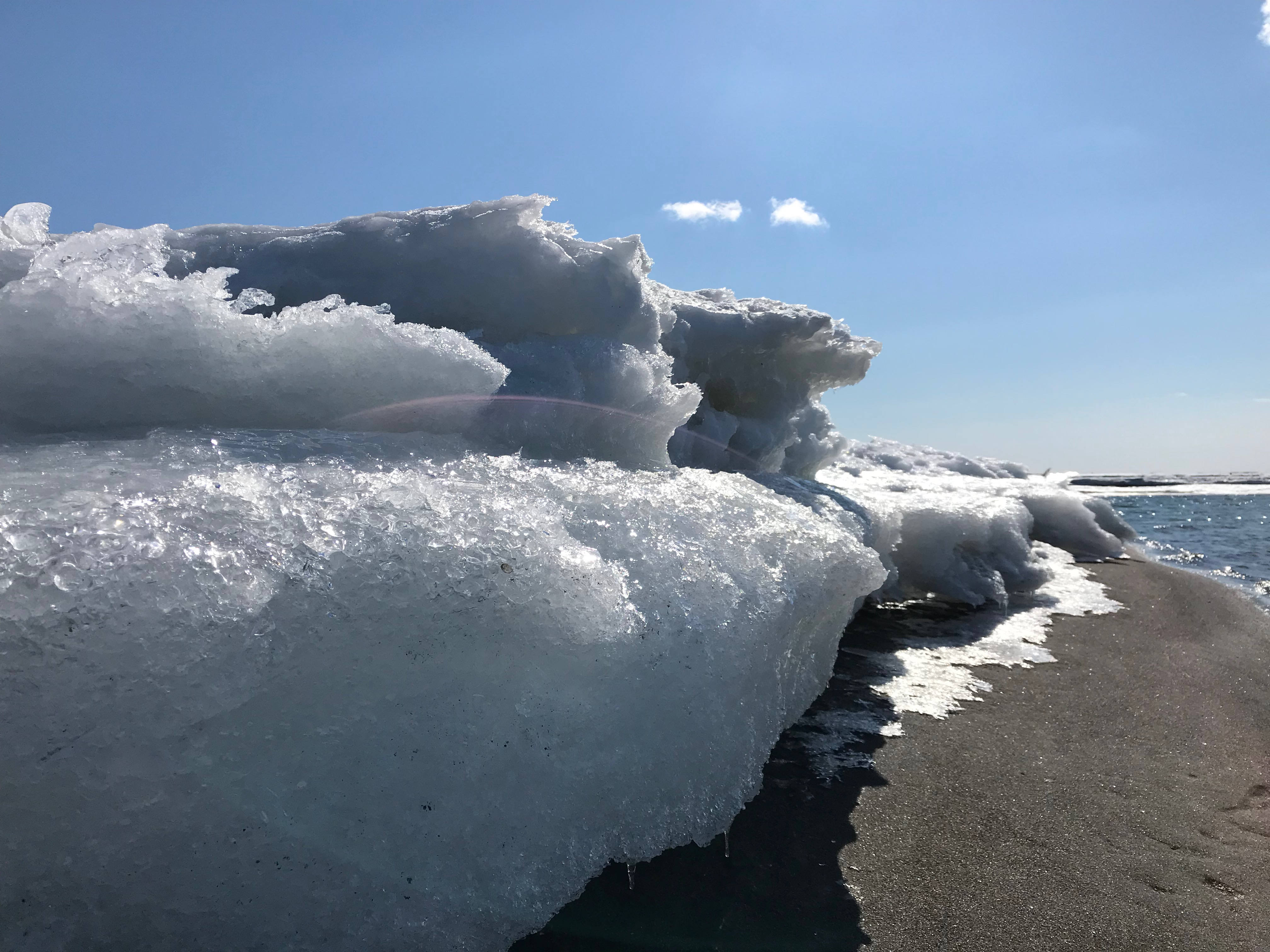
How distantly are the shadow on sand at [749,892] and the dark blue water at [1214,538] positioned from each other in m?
5.15

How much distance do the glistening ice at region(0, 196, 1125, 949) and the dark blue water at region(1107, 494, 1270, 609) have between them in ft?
18.4

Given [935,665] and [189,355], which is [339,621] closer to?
[189,355]

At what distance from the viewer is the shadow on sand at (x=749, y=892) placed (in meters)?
1.40

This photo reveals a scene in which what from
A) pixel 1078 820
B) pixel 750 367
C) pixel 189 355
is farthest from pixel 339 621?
pixel 750 367

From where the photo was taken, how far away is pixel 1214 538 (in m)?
10.8

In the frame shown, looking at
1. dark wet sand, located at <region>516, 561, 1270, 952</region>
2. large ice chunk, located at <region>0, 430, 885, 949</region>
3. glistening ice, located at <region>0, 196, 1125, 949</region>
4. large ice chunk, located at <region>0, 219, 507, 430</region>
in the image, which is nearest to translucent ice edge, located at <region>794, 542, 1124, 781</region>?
dark wet sand, located at <region>516, 561, 1270, 952</region>

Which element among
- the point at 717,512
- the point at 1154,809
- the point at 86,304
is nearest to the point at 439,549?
the point at 717,512

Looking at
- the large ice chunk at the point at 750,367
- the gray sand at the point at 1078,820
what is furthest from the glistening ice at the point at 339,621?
the large ice chunk at the point at 750,367

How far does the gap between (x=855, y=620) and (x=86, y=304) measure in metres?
3.88

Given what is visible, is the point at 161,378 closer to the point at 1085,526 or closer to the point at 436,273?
the point at 436,273

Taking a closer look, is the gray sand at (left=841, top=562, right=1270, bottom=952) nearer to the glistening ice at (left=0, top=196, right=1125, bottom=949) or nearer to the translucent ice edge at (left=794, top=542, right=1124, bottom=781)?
the translucent ice edge at (left=794, top=542, right=1124, bottom=781)

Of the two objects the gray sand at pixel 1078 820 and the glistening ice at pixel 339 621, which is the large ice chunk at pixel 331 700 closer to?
the glistening ice at pixel 339 621

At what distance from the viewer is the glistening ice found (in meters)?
1.03

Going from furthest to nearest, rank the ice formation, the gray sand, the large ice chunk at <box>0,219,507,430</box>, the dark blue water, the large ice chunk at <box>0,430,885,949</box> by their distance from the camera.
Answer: the dark blue water < the ice formation < the large ice chunk at <box>0,219,507,430</box> < the gray sand < the large ice chunk at <box>0,430,885,949</box>
